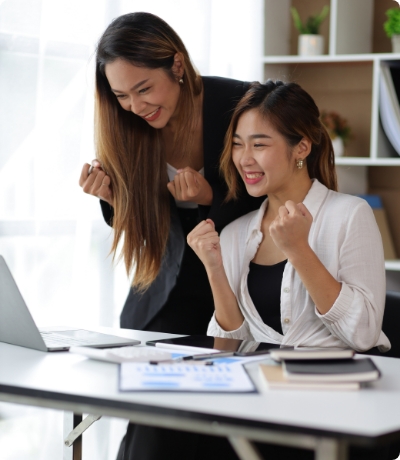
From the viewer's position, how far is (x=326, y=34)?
3.00 meters

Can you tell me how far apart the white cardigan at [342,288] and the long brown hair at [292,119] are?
0.37ft

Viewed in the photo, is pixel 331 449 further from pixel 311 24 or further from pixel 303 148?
pixel 311 24

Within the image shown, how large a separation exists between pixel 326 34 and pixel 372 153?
628mm

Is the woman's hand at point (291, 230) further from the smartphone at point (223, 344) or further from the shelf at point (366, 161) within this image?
the shelf at point (366, 161)

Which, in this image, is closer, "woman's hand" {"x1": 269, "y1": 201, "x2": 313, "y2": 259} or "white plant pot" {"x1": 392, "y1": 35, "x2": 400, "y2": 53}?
"woman's hand" {"x1": 269, "y1": 201, "x2": 313, "y2": 259}

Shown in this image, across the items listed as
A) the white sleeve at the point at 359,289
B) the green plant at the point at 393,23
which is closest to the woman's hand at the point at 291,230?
the white sleeve at the point at 359,289

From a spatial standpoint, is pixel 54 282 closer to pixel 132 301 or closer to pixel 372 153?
pixel 132 301

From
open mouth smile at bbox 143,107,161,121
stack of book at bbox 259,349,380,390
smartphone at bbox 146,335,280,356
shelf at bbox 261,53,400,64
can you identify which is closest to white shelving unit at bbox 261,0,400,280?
shelf at bbox 261,53,400,64

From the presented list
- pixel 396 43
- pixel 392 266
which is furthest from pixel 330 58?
pixel 392 266

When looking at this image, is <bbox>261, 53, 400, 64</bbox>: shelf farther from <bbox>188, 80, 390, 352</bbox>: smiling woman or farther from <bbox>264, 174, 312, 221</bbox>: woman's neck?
<bbox>264, 174, 312, 221</bbox>: woman's neck

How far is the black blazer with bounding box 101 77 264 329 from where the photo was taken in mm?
1926

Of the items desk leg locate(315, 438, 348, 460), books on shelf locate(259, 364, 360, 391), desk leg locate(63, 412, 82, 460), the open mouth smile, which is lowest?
desk leg locate(63, 412, 82, 460)

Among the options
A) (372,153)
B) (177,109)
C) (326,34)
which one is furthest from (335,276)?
(326,34)

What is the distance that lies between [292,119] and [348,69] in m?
1.29
